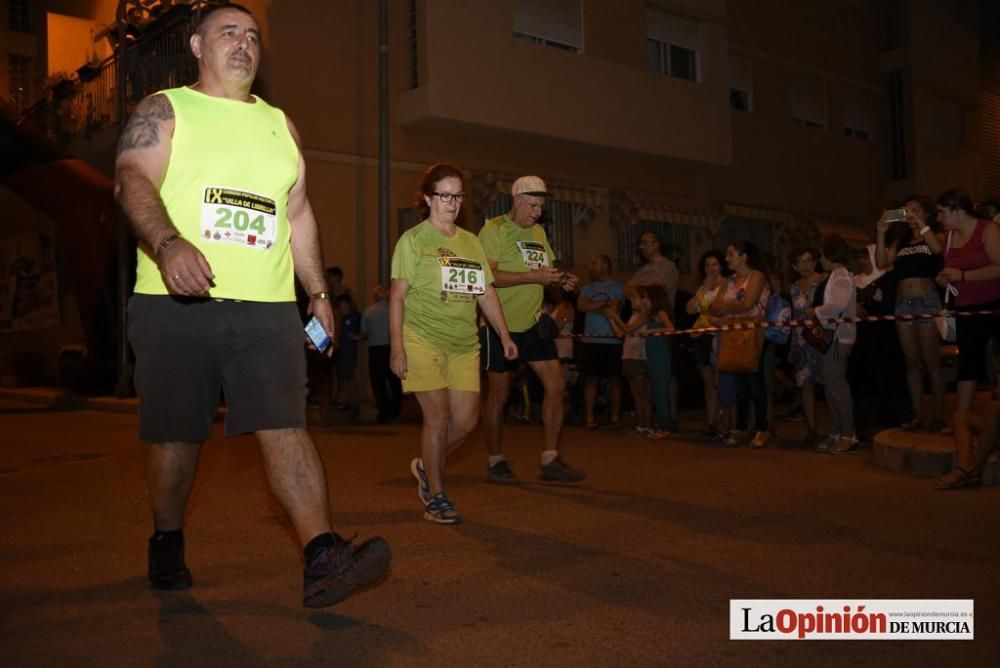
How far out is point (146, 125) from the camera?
380 centimetres

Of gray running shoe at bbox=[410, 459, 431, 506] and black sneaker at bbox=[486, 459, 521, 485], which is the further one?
black sneaker at bbox=[486, 459, 521, 485]

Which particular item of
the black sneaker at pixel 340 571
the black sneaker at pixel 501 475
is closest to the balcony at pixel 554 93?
the black sneaker at pixel 501 475

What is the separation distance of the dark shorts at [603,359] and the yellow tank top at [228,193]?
8.08 metres

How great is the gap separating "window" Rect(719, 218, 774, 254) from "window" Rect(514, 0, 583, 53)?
5616mm

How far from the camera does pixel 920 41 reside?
87.2 feet

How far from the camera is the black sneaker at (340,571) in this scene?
362cm

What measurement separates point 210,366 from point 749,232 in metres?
20.6

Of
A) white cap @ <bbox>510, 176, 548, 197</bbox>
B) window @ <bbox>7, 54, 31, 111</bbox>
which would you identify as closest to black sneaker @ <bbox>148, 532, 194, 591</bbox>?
white cap @ <bbox>510, 176, 548, 197</bbox>

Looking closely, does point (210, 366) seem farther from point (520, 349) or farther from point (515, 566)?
point (520, 349)

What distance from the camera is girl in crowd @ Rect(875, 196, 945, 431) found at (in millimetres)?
8945

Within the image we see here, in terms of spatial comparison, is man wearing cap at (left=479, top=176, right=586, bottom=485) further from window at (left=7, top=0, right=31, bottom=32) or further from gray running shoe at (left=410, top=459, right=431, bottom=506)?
window at (left=7, top=0, right=31, bottom=32)

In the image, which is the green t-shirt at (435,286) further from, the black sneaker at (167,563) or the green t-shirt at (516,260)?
the black sneaker at (167,563)

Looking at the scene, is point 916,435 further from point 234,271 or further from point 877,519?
point 234,271

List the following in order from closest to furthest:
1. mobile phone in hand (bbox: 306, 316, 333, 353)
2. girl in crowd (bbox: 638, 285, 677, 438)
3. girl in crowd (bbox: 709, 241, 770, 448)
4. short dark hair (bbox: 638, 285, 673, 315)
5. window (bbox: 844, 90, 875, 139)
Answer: mobile phone in hand (bbox: 306, 316, 333, 353)
girl in crowd (bbox: 709, 241, 770, 448)
girl in crowd (bbox: 638, 285, 677, 438)
short dark hair (bbox: 638, 285, 673, 315)
window (bbox: 844, 90, 875, 139)
